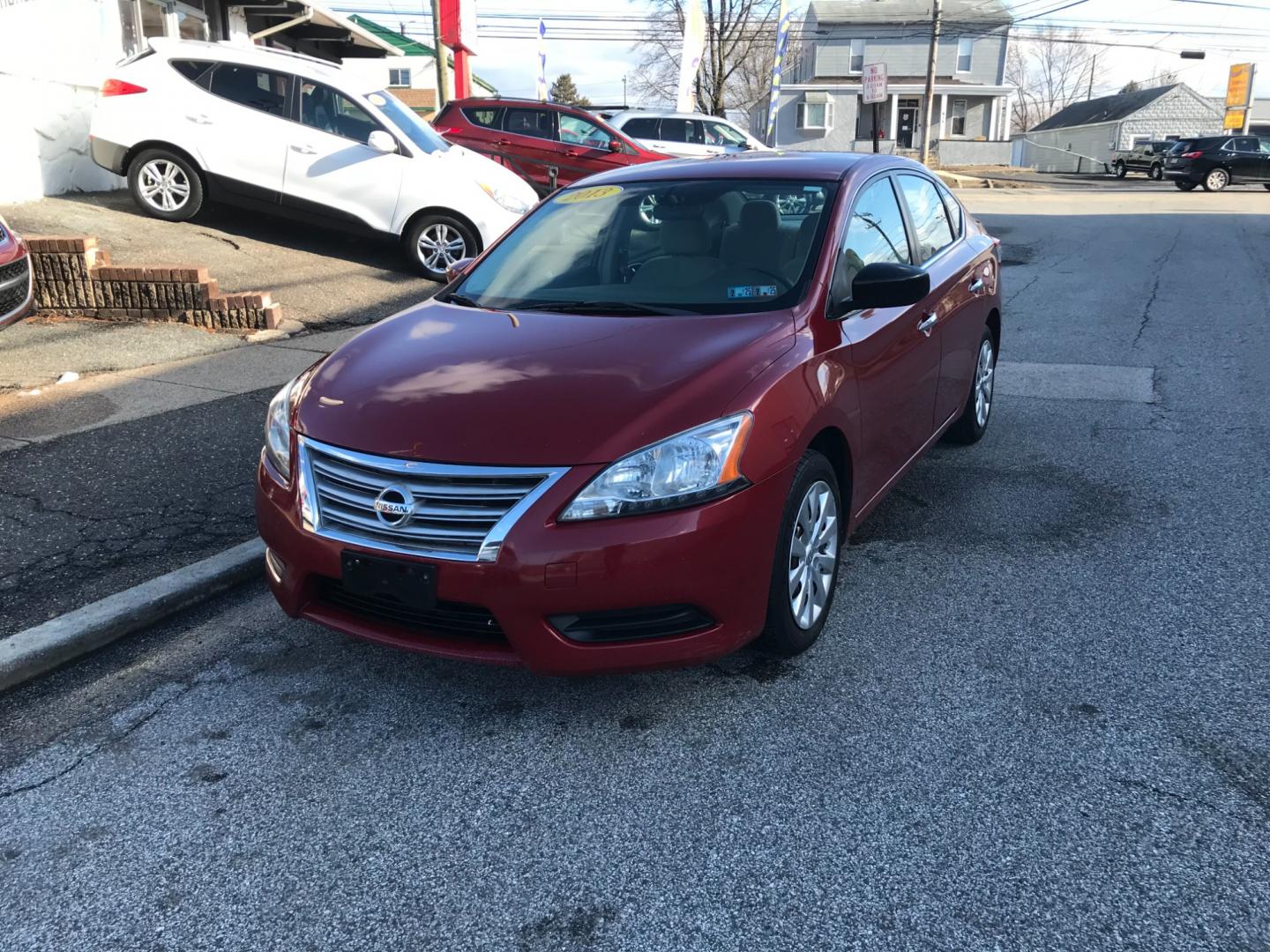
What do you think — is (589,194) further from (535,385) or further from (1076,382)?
(1076,382)

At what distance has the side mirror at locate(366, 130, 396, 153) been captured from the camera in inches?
398

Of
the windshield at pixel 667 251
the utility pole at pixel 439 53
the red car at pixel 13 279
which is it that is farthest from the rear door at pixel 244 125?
the utility pole at pixel 439 53

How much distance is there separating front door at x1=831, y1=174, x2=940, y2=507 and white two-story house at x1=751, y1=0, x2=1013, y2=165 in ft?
159

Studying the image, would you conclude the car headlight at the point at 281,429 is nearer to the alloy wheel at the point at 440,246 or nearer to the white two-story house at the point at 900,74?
the alloy wheel at the point at 440,246

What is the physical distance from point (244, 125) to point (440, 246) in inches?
90.7

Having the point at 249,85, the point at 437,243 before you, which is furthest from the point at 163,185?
the point at 437,243

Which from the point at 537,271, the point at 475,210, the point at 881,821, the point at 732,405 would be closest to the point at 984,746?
the point at 881,821

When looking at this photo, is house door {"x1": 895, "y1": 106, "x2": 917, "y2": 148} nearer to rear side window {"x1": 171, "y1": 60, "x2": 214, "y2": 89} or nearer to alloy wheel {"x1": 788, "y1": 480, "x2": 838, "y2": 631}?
rear side window {"x1": 171, "y1": 60, "x2": 214, "y2": 89}

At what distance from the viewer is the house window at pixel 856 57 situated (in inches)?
2050

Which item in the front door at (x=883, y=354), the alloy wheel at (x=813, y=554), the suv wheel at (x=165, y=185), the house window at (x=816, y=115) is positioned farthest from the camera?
the house window at (x=816, y=115)

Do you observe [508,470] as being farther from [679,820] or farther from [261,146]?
[261,146]

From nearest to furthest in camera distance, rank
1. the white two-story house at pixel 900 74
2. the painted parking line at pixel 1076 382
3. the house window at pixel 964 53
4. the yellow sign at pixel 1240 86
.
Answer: the painted parking line at pixel 1076 382 → the white two-story house at pixel 900 74 → the house window at pixel 964 53 → the yellow sign at pixel 1240 86

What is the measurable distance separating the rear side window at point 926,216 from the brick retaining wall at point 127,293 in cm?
533

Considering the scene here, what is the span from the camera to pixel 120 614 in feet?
12.5
